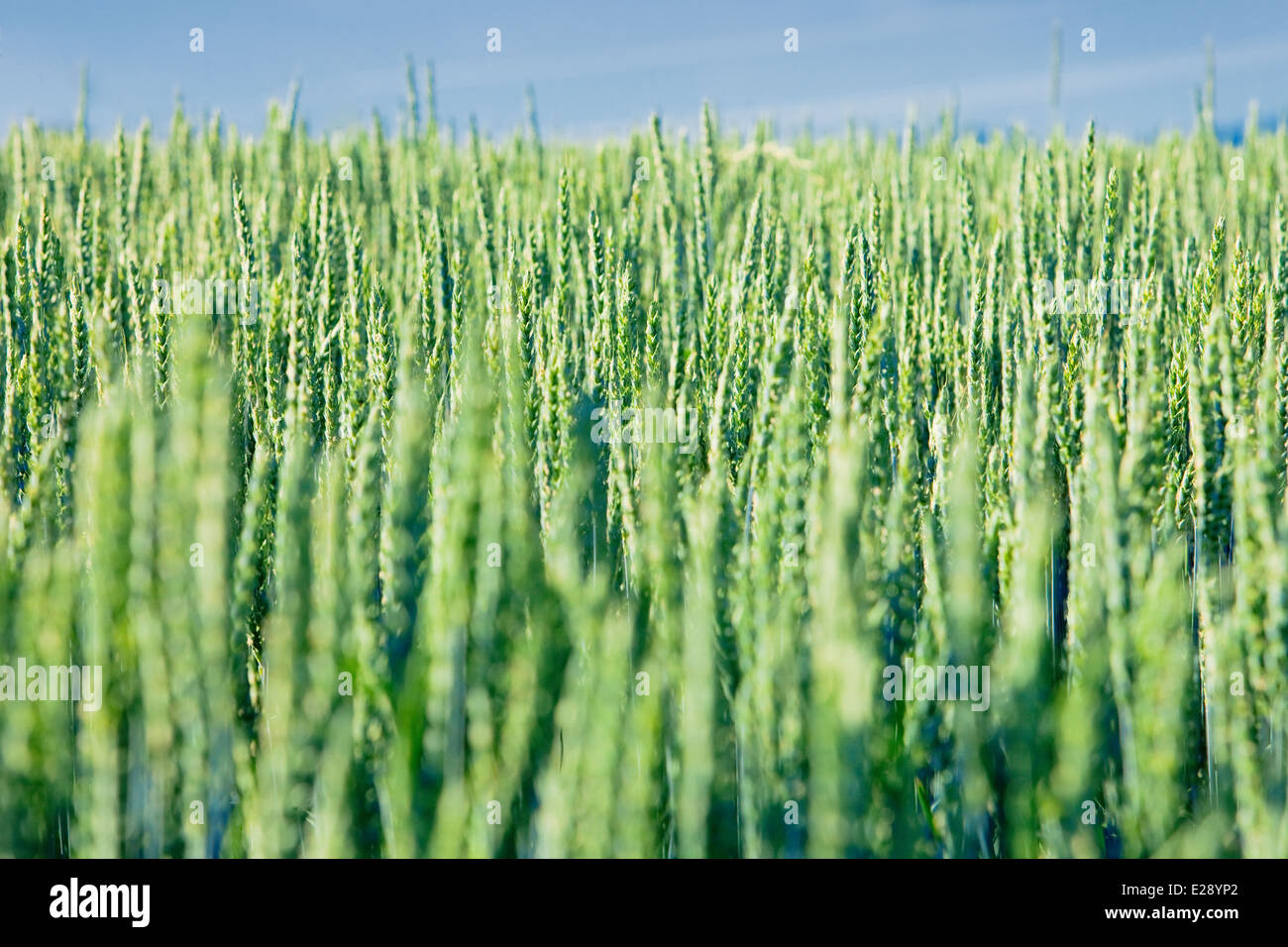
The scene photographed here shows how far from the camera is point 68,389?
113 centimetres

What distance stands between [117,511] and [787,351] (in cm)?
64

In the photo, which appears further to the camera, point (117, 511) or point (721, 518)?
point (721, 518)

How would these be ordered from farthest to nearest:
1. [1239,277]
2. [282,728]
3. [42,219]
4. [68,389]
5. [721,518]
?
[42,219] → [1239,277] → [68,389] → [721,518] → [282,728]

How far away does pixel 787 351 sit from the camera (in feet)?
2.97

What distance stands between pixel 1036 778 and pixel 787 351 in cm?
49

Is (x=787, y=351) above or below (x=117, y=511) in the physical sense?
above

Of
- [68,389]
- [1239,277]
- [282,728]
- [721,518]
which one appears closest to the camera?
[282,728]

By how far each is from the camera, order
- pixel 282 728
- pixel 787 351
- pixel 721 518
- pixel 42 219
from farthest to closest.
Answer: pixel 42 219 < pixel 787 351 < pixel 721 518 < pixel 282 728

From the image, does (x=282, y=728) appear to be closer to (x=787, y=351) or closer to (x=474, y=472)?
(x=474, y=472)

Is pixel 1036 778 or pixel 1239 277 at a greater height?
pixel 1239 277
